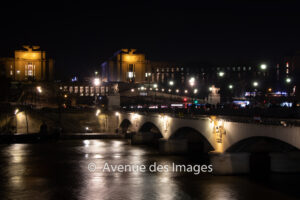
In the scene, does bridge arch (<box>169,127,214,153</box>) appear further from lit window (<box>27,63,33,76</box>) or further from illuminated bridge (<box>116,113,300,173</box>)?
lit window (<box>27,63,33,76</box>)

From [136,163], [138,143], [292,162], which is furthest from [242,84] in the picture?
[292,162]

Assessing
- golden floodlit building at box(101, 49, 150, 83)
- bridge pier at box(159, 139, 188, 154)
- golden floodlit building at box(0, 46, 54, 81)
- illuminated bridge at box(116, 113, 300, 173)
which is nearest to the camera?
illuminated bridge at box(116, 113, 300, 173)

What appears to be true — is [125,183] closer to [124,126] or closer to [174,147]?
[174,147]

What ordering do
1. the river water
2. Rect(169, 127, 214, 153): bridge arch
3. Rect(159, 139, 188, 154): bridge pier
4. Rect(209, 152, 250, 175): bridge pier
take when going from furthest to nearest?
Rect(169, 127, 214, 153): bridge arch, Rect(159, 139, 188, 154): bridge pier, Rect(209, 152, 250, 175): bridge pier, the river water

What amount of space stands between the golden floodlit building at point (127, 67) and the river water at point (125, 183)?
12057 centimetres

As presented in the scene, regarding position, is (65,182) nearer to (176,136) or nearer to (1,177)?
(1,177)

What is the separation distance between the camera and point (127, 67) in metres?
164

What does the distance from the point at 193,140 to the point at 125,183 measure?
17526 mm

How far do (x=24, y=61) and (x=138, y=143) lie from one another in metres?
105

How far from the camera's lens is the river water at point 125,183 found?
2565 cm

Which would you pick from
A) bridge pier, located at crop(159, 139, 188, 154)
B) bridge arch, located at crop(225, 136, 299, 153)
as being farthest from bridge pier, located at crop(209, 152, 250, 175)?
bridge pier, located at crop(159, 139, 188, 154)

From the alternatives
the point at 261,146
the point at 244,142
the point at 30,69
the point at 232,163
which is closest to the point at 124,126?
the point at 244,142

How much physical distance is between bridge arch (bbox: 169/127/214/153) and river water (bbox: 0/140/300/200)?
3.71m

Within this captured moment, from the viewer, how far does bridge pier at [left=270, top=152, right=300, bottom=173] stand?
28.8 meters
